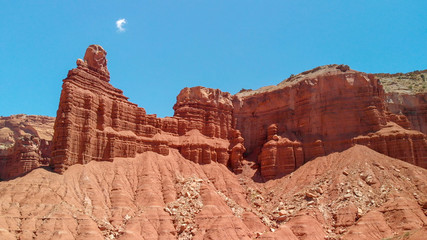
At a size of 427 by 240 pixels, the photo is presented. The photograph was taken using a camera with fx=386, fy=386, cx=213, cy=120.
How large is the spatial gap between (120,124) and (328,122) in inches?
1290

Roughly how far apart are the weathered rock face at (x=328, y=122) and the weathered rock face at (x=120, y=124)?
8.16m

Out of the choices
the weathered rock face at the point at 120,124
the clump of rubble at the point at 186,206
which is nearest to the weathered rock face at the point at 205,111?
the weathered rock face at the point at 120,124

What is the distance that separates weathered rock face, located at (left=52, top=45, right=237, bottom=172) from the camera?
49094 mm

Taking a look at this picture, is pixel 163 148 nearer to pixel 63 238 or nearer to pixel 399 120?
pixel 63 238

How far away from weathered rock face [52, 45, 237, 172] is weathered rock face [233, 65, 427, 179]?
26.8ft

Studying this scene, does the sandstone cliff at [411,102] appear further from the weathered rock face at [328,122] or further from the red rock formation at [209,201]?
the red rock formation at [209,201]

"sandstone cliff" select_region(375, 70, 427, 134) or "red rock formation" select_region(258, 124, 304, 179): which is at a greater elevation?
"sandstone cliff" select_region(375, 70, 427, 134)

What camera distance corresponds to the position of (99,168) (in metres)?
50.1

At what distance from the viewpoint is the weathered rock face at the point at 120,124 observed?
161 feet

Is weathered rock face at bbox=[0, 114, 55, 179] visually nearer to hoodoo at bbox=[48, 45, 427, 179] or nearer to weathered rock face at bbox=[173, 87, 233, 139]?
hoodoo at bbox=[48, 45, 427, 179]

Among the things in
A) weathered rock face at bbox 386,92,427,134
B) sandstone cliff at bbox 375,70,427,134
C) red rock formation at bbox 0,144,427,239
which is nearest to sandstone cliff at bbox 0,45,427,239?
red rock formation at bbox 0,144,427,239

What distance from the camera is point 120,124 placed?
56375 millimetres

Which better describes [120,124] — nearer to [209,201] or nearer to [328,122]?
[209,201]

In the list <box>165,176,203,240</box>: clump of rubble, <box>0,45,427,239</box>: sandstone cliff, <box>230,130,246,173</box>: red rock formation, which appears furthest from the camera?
<box>230,130,246,173</box>: red rock formation
